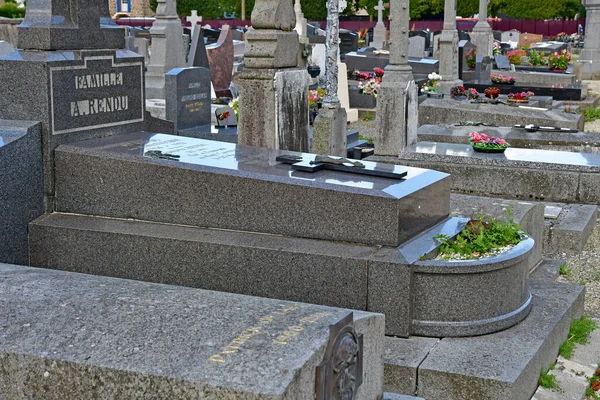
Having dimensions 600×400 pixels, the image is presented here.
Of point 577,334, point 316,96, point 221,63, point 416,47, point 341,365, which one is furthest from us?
point 416,47

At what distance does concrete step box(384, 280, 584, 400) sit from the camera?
4.46 m

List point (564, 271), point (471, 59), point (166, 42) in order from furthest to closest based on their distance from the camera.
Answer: point (471, 59) < point (166, 42) < point (564, 271)

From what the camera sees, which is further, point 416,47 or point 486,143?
point 416,47

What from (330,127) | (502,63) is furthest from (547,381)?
(502,63)

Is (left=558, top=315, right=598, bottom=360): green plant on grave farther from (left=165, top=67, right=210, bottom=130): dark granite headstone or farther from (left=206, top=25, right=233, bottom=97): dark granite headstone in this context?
(left=206, top=25, right=233, bottom=97): dark granite headstone

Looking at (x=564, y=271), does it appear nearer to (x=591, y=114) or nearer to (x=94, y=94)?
(x=94, y=94)

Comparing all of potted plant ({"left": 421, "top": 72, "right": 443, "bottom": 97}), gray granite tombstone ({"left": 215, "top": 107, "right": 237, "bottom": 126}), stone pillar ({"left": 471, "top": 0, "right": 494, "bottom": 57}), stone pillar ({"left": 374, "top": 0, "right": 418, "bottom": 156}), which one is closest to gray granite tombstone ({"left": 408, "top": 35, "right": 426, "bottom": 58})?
stone pillar ({"left": 471, "top": 0, "right": 494, "bottom": 57})

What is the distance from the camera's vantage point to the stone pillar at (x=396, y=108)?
10.5 meters

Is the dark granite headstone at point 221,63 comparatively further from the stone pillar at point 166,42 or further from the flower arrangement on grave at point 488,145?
the flower arrangement on grave at point 488,145

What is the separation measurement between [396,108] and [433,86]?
6549mm

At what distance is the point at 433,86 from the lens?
16.8m

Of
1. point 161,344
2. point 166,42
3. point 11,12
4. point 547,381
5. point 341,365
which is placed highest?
point 11,12

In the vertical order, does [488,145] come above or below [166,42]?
below

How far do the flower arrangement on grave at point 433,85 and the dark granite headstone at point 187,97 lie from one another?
5.65 metres
